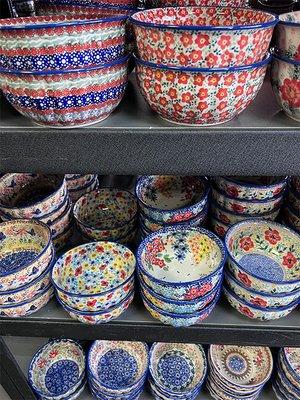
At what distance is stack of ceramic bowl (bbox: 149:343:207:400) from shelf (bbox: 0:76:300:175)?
73 centimetres

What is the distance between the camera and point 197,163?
2.07ft

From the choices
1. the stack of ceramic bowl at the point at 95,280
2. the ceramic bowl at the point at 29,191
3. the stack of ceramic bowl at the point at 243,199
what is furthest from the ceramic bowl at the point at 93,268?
the stack of ceramic bowl at the point at 243,199

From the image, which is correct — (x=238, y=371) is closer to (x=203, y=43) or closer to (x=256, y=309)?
(x=256, y=309)

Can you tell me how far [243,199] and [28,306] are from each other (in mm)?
530

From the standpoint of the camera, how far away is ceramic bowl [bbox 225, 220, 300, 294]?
91cm

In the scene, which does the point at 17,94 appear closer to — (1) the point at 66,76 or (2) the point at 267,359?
(1) the point at 66,76

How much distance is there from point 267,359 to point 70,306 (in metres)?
0.66

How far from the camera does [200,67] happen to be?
549mm

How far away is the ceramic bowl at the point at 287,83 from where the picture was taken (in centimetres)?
59

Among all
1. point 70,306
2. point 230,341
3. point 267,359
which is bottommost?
point 267,359

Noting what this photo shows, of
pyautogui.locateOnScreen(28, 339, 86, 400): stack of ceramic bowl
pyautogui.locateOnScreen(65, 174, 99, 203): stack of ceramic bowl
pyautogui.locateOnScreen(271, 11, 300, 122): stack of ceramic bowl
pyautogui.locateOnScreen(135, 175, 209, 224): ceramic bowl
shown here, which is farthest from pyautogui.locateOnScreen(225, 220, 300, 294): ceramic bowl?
pyautogui.locateOnScreen(28, 339, 86, 400): stack of ceramic bowl

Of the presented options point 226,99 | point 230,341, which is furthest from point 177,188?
point 226,99

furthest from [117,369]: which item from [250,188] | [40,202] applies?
[250,188]

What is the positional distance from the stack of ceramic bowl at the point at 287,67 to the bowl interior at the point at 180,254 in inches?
14.5
